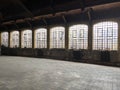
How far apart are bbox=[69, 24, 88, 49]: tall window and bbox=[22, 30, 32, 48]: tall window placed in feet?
14.7

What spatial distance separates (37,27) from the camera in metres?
12.5

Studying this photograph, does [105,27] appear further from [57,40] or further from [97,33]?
[57,40]

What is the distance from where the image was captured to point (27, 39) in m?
13.4

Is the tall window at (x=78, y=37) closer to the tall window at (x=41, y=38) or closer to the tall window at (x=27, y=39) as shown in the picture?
the tall window at (x=41, y=38)

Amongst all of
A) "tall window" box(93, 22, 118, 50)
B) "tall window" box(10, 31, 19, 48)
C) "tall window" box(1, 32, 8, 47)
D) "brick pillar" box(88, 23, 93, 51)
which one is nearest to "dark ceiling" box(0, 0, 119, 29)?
"brick pillar" box(88, 23, 93, 51)

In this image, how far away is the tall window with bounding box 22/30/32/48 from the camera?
13.2m

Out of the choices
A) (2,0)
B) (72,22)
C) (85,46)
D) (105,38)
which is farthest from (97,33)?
(2,0)

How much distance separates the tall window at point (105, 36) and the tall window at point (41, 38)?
15.1ft

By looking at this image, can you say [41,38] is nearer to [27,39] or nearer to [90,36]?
[27,39]

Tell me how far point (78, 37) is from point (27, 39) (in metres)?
5.49

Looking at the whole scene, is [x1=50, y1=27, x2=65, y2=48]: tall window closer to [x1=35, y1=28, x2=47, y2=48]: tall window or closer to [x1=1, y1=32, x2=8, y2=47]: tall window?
[x1=35, y1=28, x2=47, y2=48]: tall window

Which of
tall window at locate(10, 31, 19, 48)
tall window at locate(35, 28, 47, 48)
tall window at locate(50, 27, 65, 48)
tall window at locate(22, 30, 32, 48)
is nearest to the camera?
tall window at locate(50, 27, 65, 48)

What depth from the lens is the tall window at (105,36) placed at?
8758 millimetres

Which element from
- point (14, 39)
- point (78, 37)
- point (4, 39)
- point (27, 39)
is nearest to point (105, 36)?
point (78, 37)
